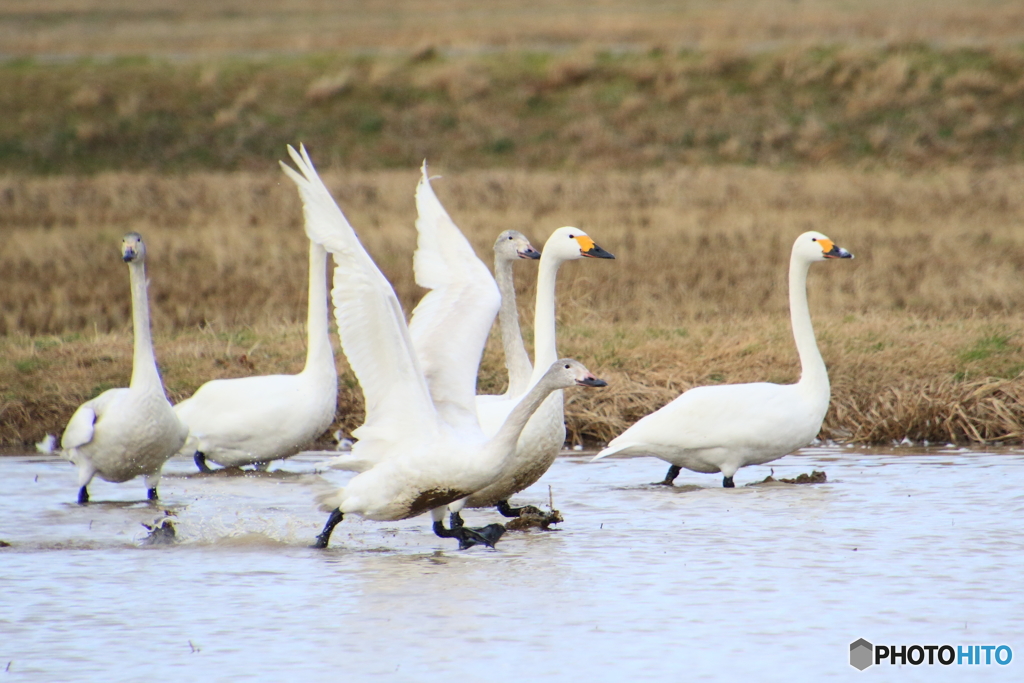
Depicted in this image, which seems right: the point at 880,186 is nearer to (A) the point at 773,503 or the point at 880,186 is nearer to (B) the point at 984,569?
(A) the point at 773,503

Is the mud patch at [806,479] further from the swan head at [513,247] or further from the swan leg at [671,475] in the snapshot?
the swan head at [513,247]

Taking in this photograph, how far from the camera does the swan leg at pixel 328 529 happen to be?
276 inches

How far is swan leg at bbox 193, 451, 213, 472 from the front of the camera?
912 cm

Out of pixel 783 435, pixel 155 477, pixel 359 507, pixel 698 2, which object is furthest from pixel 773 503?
pixel 698 2

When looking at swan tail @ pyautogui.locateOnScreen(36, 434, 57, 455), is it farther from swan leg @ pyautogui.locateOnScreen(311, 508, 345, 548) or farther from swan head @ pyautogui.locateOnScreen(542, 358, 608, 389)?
swan head @ pyautogui.locateOnScreen(542, 358, 608, 389)

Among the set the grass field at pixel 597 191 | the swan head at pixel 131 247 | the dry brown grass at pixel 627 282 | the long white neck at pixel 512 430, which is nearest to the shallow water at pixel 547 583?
the long white neck at pixel 512 430

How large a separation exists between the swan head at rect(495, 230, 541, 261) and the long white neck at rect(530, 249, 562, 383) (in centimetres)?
10

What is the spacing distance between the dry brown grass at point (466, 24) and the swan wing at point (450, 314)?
25177 millimetres

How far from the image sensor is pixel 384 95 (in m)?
30.9

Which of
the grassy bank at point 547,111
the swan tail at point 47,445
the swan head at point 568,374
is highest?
the grassy bank at point 547,111

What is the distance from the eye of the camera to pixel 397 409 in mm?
6828

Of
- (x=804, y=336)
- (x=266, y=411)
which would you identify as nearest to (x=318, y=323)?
(x=266, y=411)

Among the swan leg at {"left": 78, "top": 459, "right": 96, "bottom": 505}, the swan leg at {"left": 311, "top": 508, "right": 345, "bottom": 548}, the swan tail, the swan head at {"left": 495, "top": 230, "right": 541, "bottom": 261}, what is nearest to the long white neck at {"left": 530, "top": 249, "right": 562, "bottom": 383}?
the swan head at {"left": 495, "top": 230, "right": 541, "bottom": 261}

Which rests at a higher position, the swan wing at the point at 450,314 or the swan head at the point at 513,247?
the swan head at the point at 513,247
